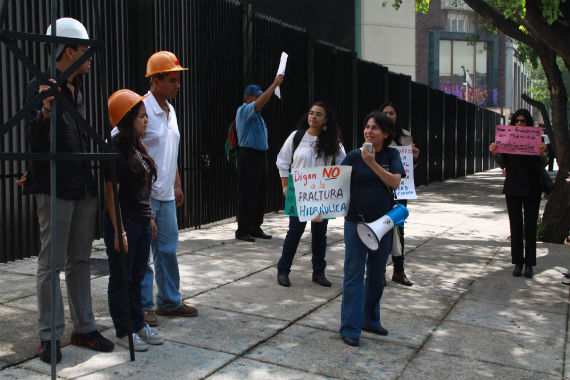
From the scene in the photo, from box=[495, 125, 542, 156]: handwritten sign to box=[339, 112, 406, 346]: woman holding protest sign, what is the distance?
2.74 m

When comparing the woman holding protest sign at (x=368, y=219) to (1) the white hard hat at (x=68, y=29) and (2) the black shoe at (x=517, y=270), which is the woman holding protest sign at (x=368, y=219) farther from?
(2) the black shoe at (x=517, y=270)

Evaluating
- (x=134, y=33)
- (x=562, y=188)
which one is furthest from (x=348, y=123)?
(x=134, y=33)

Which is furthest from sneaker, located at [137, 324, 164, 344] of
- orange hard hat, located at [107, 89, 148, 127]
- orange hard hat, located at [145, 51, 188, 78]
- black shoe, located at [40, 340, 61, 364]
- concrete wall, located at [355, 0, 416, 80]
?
concrete wall, located at [355, 0, 416, 80]

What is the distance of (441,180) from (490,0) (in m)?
8.59

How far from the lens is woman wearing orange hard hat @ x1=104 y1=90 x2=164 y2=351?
427 cm

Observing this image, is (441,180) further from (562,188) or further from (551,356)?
(551,356)

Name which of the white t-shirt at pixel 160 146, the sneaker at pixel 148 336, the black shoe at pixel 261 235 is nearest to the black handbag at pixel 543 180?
the black shoe at pixel 261 235

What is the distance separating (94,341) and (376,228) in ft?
6.72

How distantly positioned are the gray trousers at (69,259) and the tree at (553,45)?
5.67m

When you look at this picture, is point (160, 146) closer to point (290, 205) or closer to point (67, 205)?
point (67, 205)

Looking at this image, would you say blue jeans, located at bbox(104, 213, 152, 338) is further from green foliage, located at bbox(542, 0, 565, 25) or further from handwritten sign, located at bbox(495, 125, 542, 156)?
green foliage, located at bbox(542, 0, 565, 25)

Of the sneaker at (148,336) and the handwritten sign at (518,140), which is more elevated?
the handwritten sign at (518,140)

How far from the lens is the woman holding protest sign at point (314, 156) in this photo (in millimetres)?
6094

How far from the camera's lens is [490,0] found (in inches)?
621
